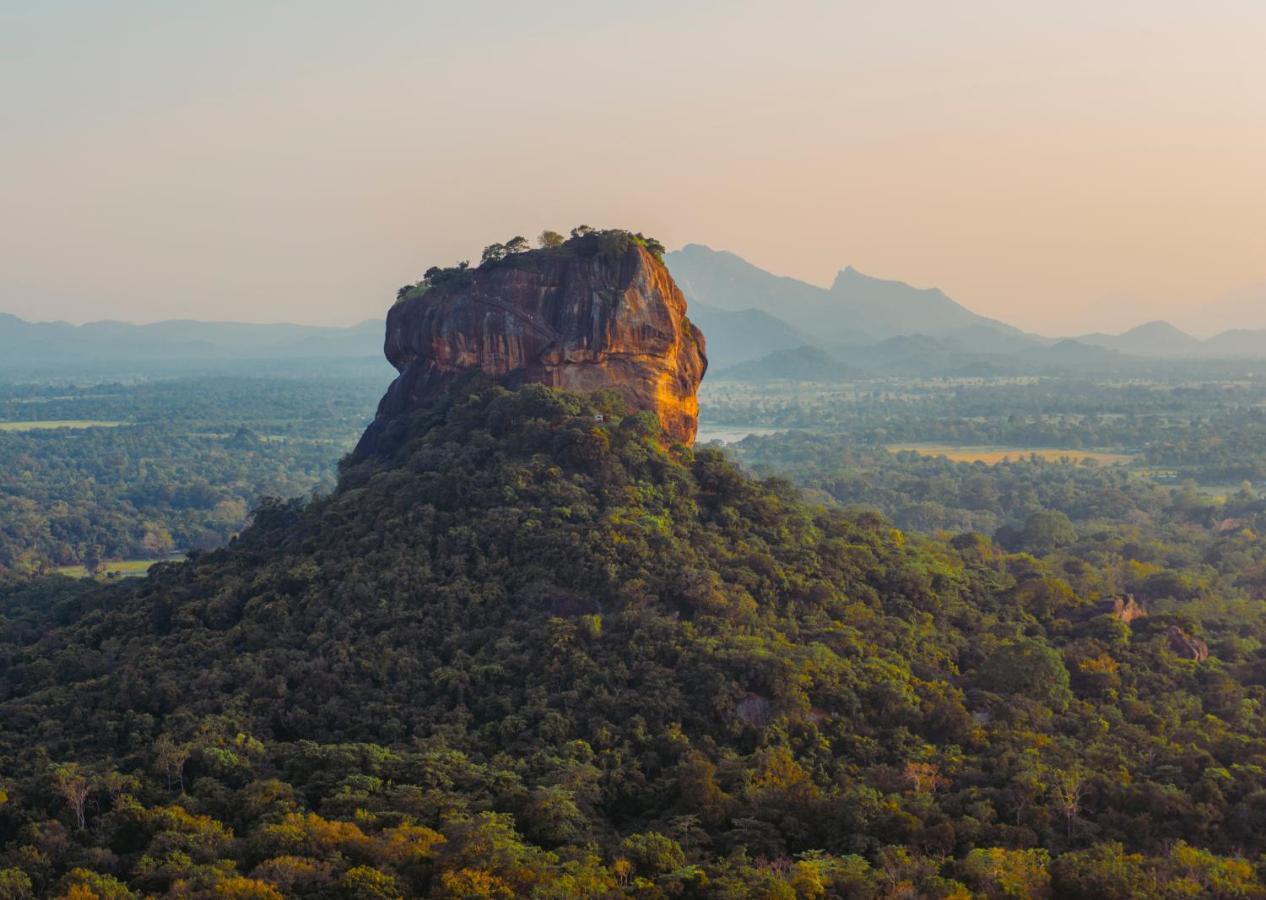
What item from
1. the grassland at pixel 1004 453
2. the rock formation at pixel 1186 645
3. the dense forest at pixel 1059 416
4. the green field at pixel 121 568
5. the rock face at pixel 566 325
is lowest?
the green field at pixel 121 568

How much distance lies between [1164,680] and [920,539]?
14953 millimetres

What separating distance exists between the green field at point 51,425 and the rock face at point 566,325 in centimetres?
10606

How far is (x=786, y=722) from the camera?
76.3 ft

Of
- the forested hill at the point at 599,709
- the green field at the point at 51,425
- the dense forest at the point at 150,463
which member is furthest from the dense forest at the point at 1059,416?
the green field at the point at 51,425

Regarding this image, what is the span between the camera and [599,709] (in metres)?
23.6

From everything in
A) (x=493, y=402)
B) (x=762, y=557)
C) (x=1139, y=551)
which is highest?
(x=493, y=402)

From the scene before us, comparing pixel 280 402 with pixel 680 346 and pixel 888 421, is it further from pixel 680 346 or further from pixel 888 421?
pixel 680 346

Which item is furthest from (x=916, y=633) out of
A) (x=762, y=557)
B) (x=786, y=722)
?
(x=786, y=722)

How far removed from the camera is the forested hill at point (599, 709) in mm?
18062

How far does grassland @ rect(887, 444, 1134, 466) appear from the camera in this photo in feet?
319

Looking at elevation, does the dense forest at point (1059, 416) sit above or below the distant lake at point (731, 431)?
above

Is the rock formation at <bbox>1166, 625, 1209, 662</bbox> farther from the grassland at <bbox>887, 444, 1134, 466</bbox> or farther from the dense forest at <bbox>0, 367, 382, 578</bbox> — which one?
the grassland at <bbox>887, 444, 1134, 466</bbox>

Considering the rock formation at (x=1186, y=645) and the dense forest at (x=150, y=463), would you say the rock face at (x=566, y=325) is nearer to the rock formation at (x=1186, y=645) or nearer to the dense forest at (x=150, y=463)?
the rock formation at (x=1186, y=645)

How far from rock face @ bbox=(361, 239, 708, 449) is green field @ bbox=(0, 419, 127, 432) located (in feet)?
348
